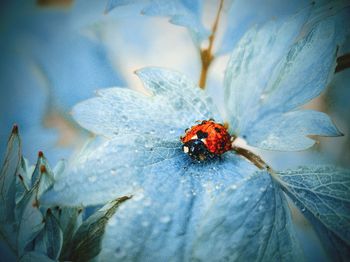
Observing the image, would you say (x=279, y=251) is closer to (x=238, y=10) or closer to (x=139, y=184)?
(x=139, y=184)

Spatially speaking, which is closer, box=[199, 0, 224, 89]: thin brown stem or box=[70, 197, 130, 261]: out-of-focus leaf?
box=[70, 197, 130, 261]: out-of-focus leaf

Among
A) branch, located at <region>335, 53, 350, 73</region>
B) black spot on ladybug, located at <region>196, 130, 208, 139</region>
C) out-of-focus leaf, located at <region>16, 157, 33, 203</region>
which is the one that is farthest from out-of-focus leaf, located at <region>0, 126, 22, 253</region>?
branch, located at <region>335, 53, 350, 73</region>

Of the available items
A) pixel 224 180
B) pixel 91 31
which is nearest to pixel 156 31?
pixel 91 31

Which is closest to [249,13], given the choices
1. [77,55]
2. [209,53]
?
→ [209,53]

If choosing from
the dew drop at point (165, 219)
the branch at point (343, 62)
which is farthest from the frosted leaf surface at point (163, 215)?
the branch at point (343, 62)

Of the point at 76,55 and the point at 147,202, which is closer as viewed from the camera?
the point at 147,202

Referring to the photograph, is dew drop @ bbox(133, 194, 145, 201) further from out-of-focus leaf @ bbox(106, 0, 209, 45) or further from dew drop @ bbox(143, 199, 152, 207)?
out-of-focus leaf @ bbox(106, 0, 209, 45)

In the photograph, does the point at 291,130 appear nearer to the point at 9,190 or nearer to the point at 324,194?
the point at 324,194
